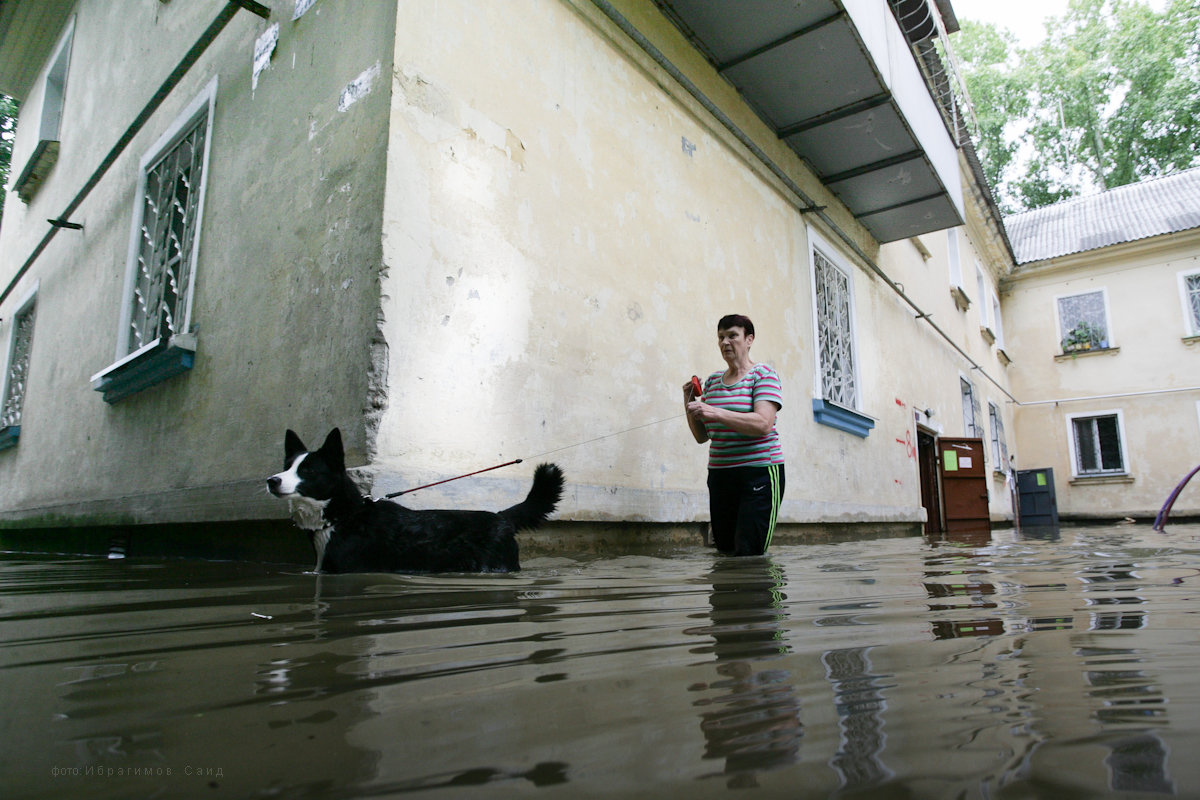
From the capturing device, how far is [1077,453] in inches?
647

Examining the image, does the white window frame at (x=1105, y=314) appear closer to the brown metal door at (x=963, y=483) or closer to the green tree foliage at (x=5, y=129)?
the brown metal door at (x=963, y=483)

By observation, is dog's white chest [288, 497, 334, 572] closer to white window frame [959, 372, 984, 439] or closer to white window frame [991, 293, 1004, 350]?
white window frame [959, 372, 984, 439]


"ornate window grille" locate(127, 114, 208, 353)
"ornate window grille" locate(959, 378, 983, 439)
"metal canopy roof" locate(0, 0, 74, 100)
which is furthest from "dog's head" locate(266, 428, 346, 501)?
"ornate window grille" locate(959, 378, 983, 439)

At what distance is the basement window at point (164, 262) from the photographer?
453cm

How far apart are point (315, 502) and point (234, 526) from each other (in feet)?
4.66

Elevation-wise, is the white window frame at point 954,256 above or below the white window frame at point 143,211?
above

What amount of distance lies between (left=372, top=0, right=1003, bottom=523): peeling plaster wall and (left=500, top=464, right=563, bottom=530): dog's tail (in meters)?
0.44

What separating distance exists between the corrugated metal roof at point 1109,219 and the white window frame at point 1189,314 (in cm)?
114

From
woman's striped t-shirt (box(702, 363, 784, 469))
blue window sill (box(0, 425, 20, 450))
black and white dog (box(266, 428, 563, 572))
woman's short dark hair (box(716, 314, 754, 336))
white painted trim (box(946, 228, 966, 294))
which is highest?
white painted trim (box(946, 228, 966, 294))

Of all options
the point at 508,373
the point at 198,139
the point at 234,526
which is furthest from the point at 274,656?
the point at 198,139

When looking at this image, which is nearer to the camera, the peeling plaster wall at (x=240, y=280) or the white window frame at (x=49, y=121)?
the peeling plaster wall at (x=240, y=280)

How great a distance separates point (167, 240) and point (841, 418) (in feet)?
20.5

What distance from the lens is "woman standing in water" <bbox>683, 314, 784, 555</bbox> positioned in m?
3.50

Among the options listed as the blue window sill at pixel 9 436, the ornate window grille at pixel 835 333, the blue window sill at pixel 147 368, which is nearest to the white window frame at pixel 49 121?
the blue window sill at pixel 9 436
